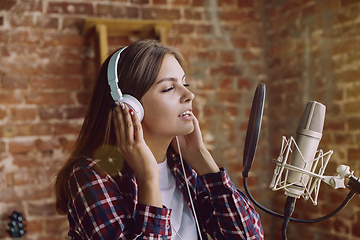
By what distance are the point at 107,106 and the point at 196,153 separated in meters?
0.36

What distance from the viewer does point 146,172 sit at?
95 cm

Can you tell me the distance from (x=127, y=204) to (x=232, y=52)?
5.13ft

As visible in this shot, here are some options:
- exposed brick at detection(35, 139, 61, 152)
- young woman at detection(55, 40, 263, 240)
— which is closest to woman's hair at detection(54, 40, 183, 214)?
young woman at detection(55, 40, 263, 240)

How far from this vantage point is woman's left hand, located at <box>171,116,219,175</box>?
119 centimetres

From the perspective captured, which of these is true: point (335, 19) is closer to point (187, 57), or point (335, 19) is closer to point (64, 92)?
point (187, 57)

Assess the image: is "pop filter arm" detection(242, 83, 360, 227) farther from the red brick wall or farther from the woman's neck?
the red brick wall

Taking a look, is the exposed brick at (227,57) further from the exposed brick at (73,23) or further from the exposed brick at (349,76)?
the exposed brick at (73,23)

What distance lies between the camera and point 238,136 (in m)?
2.33

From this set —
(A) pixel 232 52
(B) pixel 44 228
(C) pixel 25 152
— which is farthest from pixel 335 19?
(B) pixel 44 228

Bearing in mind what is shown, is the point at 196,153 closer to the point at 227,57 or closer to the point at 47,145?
the point at 47,145

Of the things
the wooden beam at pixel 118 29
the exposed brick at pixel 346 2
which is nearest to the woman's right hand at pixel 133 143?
the wooden beam at pixel 118 29

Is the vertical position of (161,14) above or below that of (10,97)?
above

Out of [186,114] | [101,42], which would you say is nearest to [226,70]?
[101,42]

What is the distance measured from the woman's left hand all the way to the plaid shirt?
31 mm
